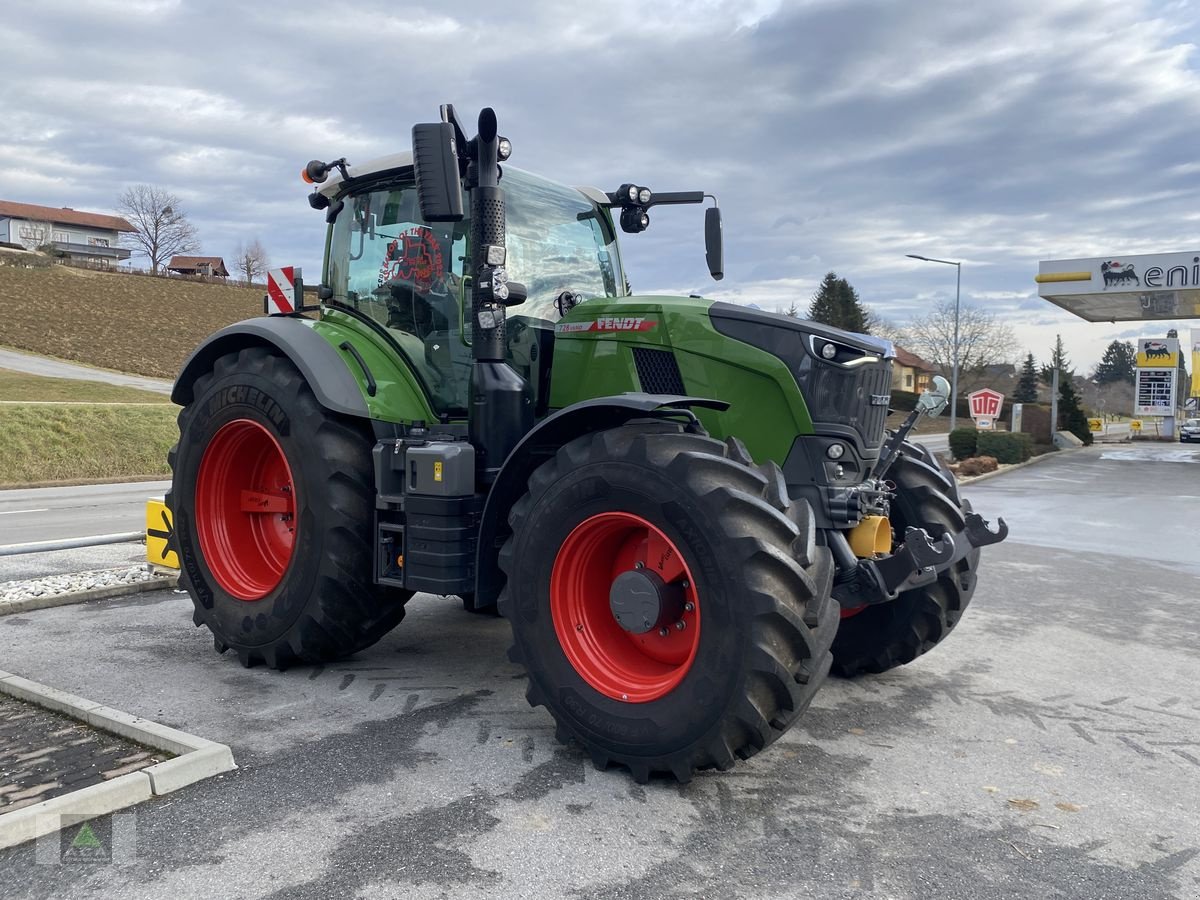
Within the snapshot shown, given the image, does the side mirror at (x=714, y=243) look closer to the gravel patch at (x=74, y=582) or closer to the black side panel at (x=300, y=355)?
the black side panel at (x=300, y=355)

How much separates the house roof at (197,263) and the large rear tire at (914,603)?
103m

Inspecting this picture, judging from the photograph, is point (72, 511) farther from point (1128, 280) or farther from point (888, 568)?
point (1128, 280)

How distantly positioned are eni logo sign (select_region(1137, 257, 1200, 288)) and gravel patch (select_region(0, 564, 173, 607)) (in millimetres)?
28221

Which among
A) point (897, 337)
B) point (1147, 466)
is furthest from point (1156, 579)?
point (897, 337)

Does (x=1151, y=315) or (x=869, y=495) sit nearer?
(x=869, y=495)

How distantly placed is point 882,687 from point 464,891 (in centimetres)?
289

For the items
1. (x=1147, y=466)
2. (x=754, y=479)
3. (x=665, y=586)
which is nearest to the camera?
(x=754, y=479)

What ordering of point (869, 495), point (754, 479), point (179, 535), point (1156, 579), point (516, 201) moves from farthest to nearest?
point (1156, 579)
point (179, 535)
point (516, 201)
point (869, 495)
point (754, 479)

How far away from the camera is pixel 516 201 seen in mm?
4945

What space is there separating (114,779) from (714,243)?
13.4 ft

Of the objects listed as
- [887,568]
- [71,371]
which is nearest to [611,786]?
[887,568]

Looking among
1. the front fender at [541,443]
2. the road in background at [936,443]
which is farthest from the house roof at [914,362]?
the front fender at [541,443]

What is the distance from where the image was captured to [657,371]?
14.5 feet

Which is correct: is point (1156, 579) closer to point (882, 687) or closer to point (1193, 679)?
point (1193, 679)
